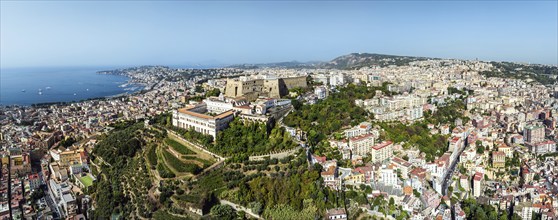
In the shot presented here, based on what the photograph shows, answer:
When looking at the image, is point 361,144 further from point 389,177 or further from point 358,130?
point 389,177

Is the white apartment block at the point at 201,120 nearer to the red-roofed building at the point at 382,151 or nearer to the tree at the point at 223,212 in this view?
the tree at the point at 223,212

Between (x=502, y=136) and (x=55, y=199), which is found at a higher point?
(x=502, y=136)

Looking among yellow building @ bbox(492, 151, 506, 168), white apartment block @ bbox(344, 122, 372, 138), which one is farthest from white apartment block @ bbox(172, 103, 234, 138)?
yellow building @ bbox(492, 151, 506, 168)

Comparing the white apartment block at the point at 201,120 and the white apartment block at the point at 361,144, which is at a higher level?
the white apartment block at the point at 201,120

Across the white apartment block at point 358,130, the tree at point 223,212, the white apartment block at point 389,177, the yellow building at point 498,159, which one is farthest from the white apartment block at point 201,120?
the yellow building at point 498,159

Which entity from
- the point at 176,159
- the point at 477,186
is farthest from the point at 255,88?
the point at 477,186

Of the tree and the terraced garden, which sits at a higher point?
the terraced garden

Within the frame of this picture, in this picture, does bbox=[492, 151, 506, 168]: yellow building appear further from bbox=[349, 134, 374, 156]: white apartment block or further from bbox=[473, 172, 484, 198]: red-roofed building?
bbox=[349, 134, 374, 156]: white apartment block

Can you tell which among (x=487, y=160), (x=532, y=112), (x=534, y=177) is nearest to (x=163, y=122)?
(x=487, y=160)

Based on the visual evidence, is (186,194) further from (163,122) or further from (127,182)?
(163,122)
